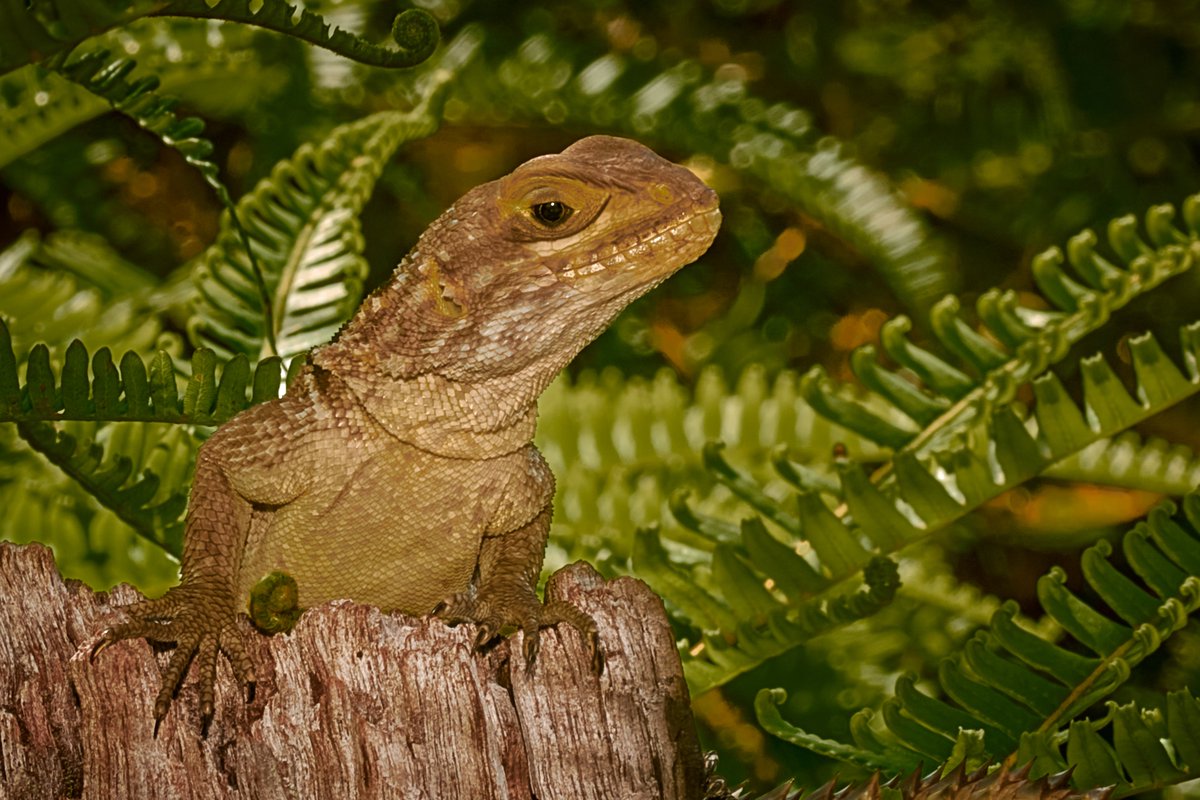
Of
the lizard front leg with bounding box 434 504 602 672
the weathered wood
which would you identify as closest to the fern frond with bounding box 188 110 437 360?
the lizard front leg with bounding box 434 504 602 672

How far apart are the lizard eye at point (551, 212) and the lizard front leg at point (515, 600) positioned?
525mm

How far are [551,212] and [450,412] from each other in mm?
373

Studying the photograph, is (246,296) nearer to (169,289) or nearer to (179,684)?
(169,289)

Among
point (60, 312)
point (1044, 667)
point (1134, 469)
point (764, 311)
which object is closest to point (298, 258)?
point (60, 312)

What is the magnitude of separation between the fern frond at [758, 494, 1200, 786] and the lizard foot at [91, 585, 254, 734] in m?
1.05

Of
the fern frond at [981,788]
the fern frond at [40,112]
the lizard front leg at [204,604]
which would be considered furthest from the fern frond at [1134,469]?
the fern frond at [40,112]

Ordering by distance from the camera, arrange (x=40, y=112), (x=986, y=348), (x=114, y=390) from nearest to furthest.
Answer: (x=114, y=390)
(x=986, y=348)
(x=40, y=112)

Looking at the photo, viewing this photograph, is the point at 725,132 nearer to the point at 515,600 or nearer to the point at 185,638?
the point at 515,600

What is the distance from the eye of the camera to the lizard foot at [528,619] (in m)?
2.03

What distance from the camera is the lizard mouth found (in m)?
2.14

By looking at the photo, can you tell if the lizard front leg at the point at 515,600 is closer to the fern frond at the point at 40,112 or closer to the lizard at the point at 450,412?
the lizard at the point at 450,412

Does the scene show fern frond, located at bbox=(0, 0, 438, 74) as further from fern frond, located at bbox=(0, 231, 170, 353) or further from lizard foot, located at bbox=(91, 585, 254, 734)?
fern frond, located at bbox=(0, 231, 170, 353)

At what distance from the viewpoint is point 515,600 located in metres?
2.16

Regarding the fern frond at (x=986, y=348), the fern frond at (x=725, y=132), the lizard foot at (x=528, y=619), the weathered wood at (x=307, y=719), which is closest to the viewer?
the weathered wood at (x=307, y=719)
